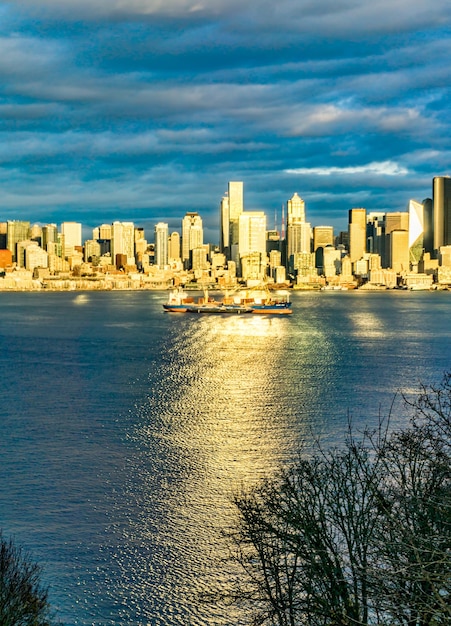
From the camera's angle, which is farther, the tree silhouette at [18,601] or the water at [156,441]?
the water at [156,441]

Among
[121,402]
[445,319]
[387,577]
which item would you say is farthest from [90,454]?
[445,319]

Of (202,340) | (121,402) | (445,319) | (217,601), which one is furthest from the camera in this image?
(445,319)

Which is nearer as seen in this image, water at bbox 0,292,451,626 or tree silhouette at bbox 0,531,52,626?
tree silhouette at bbox 0,531,52,626

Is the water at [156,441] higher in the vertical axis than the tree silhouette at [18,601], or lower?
lower

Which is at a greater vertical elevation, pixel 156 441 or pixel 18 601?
pixel 18 601

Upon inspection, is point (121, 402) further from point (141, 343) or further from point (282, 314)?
point (282, 314)

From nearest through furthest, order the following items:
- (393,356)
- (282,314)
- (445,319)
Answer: (393,356), (445,319), (282,314)

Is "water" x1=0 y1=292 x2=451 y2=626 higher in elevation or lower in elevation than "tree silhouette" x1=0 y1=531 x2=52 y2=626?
lower

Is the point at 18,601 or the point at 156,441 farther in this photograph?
the point at 156,441
